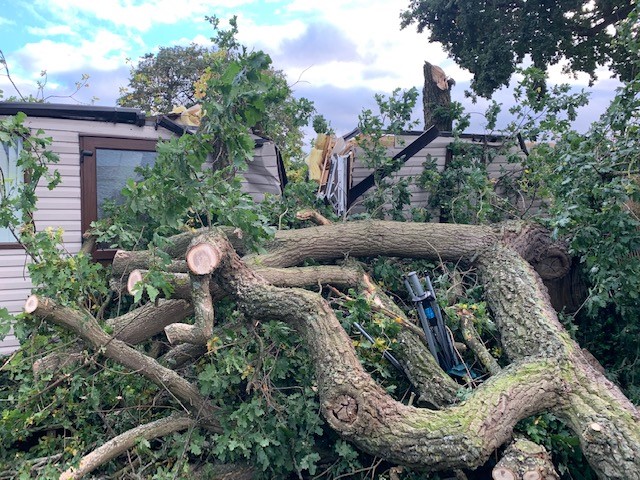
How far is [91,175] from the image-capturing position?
659 centimetres

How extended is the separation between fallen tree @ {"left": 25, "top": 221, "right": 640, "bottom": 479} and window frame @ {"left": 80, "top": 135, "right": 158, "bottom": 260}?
158 centimetres

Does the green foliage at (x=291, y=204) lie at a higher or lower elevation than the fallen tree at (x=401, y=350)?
higher

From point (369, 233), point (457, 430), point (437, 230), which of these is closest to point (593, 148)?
point (437, 230)

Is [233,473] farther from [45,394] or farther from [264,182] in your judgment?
[264,182]

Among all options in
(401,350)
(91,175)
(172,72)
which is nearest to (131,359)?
(401,350)

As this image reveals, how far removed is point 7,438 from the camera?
4.41 metres

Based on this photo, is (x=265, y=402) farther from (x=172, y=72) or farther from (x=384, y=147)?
(x=172, y=72)

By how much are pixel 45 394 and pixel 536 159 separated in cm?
624

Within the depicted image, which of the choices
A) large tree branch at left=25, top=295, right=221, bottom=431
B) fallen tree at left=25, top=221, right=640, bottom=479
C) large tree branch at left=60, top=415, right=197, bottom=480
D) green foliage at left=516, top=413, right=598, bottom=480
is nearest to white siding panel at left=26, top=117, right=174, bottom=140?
fallen tree at left=25, top=221, right=640, bottom=479

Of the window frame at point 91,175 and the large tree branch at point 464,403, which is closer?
the large tree branch at point 464,403

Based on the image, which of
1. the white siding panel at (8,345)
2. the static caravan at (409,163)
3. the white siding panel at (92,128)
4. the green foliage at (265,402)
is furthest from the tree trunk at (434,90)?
the white siding panel at (8,345)

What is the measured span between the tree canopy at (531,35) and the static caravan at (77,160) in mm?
8908

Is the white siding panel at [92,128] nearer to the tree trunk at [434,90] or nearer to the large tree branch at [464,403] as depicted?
the large tree branch at [464,403]

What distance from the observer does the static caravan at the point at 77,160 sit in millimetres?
6234
